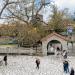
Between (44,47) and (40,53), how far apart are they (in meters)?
1.20

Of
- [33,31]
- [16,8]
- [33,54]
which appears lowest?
[33,54]

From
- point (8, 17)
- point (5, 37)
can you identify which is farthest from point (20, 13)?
point (5, 37)

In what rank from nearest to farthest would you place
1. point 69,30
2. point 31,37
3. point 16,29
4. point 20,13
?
point 69,30, point 31,37, point 16,29, point 20,13

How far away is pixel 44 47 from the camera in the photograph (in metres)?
47.3

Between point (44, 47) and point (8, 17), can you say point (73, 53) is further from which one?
point (8, 17)

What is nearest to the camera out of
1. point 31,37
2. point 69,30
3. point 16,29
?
point 69,30

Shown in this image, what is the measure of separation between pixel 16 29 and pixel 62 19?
14.4m

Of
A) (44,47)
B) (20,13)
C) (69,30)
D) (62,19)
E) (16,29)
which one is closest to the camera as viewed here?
(44,47)

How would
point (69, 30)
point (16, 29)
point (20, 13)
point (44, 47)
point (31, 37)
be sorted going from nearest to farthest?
point (44, 47), point (69, 30), point (31, 37), point (16, 29), point (20, 13)

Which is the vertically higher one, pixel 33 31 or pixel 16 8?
pixel 16 8

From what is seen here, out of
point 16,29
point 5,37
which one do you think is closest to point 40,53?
point 16,29

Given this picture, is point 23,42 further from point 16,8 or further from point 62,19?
point 62,19

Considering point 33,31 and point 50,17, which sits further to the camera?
point 50,17

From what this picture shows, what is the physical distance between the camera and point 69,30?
166 ft
